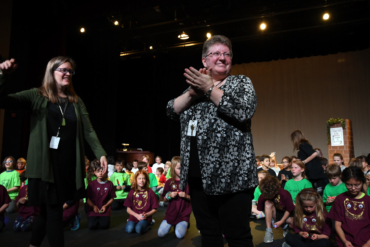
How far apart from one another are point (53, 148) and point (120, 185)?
13.6ft

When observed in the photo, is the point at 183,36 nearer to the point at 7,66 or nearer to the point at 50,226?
the point at 7,66

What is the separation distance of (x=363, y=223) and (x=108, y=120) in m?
8.08

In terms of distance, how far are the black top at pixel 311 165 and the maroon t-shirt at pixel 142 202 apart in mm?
2622

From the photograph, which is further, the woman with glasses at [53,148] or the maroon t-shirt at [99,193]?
the maroon t-shirt at [99,193]

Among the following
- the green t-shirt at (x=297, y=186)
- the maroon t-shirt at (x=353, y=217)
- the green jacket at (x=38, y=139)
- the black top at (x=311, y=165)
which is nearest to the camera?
the green jacket at (x=38, y=139)

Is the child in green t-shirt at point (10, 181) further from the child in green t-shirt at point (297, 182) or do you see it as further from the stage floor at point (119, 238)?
the child in green t-shirt at point (297, 182)

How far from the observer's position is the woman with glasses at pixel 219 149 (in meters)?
1.08

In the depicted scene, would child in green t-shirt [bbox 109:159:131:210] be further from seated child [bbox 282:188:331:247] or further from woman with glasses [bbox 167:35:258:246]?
woman with glasses [bbox 167:35:258:246]

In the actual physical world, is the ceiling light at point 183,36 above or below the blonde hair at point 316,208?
above

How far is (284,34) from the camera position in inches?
355

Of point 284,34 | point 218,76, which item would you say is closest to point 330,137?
point 284,34

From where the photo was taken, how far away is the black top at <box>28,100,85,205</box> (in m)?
1.54

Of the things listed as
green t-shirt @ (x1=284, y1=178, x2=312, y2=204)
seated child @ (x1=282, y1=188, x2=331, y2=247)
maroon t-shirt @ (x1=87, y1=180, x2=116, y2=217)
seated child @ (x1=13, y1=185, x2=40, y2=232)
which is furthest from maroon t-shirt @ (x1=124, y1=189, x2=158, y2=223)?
green t-shirt @ (x1=284, y1=178, x2=312, y2=204)

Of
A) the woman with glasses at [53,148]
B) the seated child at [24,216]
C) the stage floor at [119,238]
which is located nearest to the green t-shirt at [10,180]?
the seated child at [24,216]
